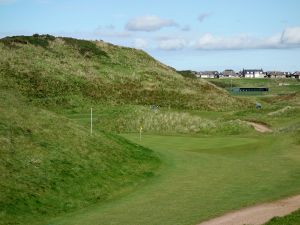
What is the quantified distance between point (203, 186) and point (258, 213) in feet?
17.9

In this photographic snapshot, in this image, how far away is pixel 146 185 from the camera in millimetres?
24078

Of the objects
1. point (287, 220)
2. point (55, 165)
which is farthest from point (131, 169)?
point (287, 220)

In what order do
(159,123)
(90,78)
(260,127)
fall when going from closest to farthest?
1. (260,127)
2. (159,123)
3. (90,78)

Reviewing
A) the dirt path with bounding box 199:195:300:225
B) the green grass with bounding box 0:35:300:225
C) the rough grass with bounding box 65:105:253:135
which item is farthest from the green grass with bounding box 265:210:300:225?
the rough grass with bounding box 65:105:253:135

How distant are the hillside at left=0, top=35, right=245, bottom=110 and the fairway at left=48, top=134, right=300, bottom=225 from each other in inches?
1678

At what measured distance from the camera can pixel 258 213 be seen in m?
17.8

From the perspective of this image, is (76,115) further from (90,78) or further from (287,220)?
(287,220)

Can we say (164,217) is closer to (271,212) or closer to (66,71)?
(271,212)

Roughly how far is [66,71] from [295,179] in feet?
231

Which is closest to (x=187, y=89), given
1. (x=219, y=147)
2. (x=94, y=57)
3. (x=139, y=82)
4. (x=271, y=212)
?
(x=139, y=82)

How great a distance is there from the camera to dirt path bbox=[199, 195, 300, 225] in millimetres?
16828

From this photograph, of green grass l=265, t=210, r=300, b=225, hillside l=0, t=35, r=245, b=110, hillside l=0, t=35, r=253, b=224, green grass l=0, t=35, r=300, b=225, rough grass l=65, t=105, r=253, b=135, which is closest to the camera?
green grass l=265, t=210, r=300, b=225

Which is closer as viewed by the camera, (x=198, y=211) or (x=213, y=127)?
(x=198, y=211)

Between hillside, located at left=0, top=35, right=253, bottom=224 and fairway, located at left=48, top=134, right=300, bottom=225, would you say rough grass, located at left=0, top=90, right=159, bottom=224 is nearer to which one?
hillside, located at left=0, top=35, right=253, bottom=224
